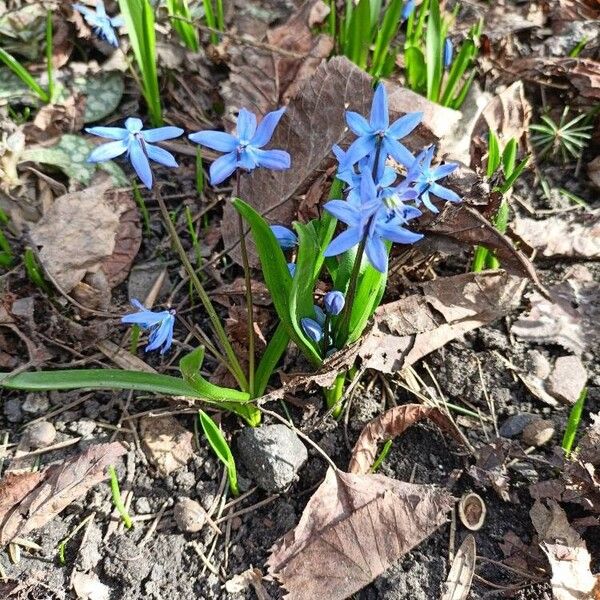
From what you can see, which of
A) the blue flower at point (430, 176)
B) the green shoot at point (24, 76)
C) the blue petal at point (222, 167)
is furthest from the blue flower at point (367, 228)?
the green shoot at point (24, 76)

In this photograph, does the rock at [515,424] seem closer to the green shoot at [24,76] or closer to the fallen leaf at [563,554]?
the fallen leaf at [563,554]

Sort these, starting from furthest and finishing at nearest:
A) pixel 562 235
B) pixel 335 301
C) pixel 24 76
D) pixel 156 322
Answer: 1. pixel 24 76
2. pixel 562 235
3. pixel 156 322
4. pixel 335 301

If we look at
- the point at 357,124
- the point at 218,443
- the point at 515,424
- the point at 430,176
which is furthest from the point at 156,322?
the point at 515,424

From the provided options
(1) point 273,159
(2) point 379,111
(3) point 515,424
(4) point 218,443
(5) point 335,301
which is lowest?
(3) point 515,424

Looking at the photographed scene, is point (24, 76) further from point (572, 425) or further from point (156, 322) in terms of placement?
point (572, 425)

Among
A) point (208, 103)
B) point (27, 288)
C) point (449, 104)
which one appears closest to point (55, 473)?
point (27, 288)

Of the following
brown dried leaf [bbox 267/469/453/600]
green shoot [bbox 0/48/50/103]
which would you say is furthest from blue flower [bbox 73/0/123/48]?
brown dried leaf [bbox 267/469/453/600]

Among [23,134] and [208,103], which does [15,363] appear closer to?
[23,134]
